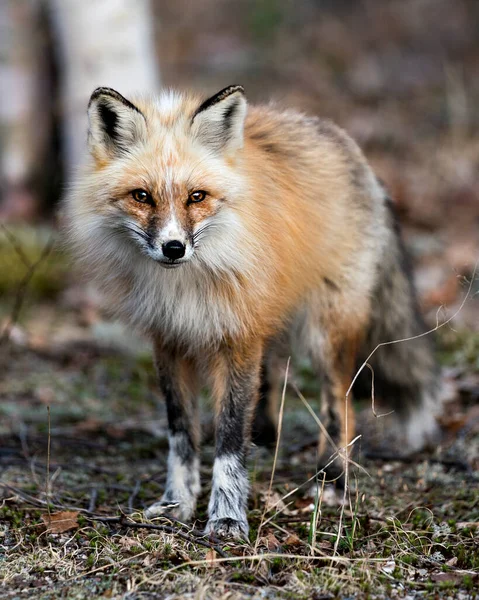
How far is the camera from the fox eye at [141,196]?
3.52 m

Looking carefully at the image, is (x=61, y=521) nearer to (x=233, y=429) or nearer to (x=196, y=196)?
(x=233, y=429)

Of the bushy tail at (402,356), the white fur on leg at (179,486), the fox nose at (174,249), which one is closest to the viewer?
the fox nose at (174,249)

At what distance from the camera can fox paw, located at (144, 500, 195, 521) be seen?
3.87 meters

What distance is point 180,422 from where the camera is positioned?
4219 millimetres

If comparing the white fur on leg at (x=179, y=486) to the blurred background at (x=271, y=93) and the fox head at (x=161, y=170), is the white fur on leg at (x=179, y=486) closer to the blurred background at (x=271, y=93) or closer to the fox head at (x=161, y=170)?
the fox head at (x=161, y=170)

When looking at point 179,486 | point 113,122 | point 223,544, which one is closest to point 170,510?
point 179,486

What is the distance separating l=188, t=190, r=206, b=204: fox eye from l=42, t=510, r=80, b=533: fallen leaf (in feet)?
5.41

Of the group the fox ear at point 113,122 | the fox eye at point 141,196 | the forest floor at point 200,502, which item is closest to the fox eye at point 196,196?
the fox eye at point 141,196

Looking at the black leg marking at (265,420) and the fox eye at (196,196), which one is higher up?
the fox eye at (196,196)

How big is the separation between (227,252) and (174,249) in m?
0.44

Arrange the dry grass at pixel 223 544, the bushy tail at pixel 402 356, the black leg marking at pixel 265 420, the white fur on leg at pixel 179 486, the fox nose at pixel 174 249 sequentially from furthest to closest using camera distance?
the black leg marking at pixel 265 420 < the bushy tail at pixel 402 356 < the white fur on leg at pixel 179 486 < the fox nose at pixel 174 249 < the dry grass at pixel 223 544

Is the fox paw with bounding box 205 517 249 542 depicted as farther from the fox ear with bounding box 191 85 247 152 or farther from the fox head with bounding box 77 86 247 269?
the fox ear with bounding box 191 85 247 152

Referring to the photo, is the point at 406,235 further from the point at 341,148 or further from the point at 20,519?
the point at 20,519

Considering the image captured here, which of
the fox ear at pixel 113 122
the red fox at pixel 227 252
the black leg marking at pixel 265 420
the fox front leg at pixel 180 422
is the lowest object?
the black leg marking at pixel 265 420
